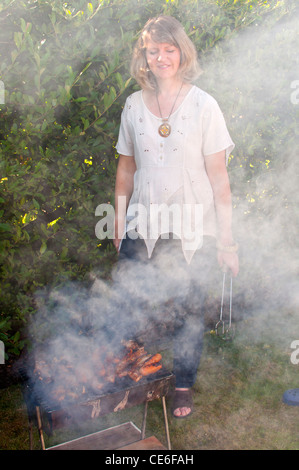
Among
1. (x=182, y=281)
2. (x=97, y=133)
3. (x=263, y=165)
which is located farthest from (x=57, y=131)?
(x=263, y=165)

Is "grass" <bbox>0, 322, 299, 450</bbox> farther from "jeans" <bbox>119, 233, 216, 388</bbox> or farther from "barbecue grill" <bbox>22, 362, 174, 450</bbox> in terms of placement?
"barbecue grill" <bbox>22, 362, 174, 450</bbox>

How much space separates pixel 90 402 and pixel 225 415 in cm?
135

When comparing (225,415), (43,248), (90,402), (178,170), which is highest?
(178,170)

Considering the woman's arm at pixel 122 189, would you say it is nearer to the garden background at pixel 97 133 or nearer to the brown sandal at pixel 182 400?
the garden background at pixel 97 133

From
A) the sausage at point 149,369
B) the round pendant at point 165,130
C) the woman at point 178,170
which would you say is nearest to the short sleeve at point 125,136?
the woman at point 178,170

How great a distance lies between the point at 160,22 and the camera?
304cm

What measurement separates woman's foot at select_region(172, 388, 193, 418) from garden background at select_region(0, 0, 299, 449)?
13 cm

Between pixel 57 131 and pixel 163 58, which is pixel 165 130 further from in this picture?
pixel 57 131

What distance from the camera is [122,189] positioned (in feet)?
11.7

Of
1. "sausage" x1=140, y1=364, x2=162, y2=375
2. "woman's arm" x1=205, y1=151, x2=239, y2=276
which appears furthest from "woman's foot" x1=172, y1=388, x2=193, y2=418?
"woman's arm" x1=205, y1=151, x2=239, y2=276

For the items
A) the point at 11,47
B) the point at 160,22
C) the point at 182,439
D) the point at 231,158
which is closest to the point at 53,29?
the point at 11,47

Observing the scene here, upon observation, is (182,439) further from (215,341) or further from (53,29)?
(53,29)

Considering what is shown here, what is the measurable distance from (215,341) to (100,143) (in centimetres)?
240

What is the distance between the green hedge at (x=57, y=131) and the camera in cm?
317
